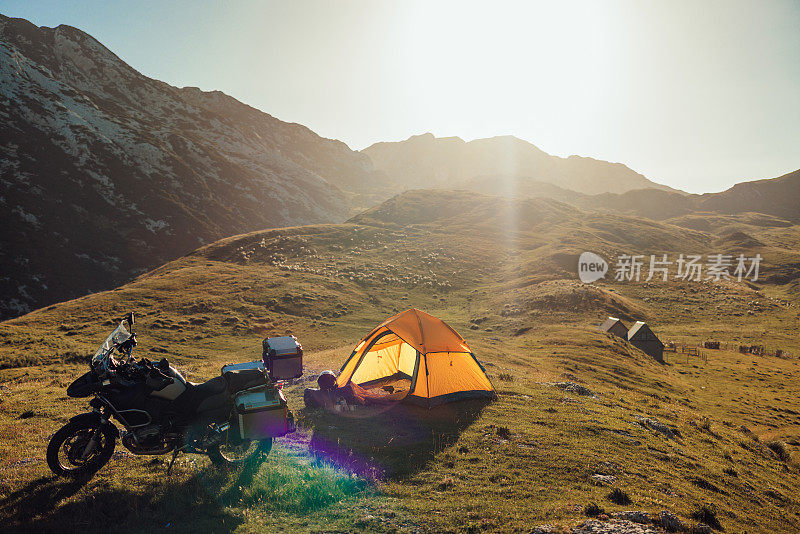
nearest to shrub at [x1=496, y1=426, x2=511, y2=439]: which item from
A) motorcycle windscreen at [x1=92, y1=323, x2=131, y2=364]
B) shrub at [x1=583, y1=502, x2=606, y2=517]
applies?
shrub at [x1=583, y1=502, x2=606, y2=517]

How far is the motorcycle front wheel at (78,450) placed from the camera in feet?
26.2

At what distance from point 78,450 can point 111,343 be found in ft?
7.87

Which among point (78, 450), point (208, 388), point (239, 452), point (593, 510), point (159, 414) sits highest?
point (208, 388)

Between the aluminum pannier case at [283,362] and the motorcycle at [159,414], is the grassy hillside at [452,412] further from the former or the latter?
the aluminum pannier case at [283,362]

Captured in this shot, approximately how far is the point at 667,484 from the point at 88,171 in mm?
140951

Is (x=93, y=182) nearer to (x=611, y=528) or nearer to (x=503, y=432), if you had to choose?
(x=503, y=432)

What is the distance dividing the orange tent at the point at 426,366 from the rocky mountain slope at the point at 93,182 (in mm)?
83555

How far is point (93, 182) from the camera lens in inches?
4215

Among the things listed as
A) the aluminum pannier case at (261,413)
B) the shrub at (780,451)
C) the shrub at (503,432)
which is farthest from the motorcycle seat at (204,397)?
the shrub at (780,451)

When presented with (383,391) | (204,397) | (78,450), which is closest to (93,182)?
(383,391)

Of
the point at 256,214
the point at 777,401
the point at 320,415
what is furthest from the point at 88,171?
the point at 777,401

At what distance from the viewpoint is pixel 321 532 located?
7.36 m

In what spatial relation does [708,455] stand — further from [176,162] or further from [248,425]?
[176,162]

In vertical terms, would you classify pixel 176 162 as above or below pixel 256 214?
above
